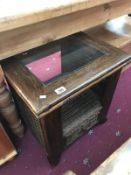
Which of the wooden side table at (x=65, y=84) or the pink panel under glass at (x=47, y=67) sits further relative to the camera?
the pink panel under glass at (x=47, y=67)

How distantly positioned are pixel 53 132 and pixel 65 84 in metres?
0.22

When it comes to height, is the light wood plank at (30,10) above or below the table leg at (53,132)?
above

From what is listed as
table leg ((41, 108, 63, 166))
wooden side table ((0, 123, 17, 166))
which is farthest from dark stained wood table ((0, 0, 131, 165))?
table leg ((41, 108, 63, 166))

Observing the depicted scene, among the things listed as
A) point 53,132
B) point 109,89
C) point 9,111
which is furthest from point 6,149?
point 109,89

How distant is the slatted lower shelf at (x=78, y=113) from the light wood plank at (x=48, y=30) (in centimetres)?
35

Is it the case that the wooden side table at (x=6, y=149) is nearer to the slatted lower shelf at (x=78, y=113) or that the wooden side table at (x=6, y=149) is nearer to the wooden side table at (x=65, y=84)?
the wooden side table at (x=65, y=84)

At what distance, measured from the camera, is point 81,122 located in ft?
2.88

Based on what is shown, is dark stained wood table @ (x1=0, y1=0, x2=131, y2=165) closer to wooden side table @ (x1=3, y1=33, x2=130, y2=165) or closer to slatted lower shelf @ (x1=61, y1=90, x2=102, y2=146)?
wooden side table @ (x1=3, y1=33, x2=130, y2=165)

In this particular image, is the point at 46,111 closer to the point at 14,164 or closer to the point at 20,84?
the point at 20,84

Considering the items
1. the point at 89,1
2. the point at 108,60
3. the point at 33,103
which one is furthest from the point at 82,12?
the point at 33,103

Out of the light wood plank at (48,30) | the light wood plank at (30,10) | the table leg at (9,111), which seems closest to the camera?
the light wood plank at (30,10)

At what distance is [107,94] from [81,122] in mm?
195

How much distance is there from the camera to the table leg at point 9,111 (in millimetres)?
781

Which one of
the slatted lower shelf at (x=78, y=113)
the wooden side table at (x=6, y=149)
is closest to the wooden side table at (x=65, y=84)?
the slatted lower shelf at (x=78, y=113)
